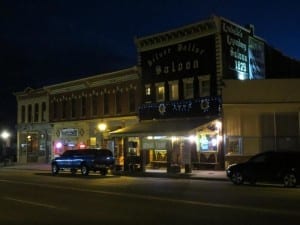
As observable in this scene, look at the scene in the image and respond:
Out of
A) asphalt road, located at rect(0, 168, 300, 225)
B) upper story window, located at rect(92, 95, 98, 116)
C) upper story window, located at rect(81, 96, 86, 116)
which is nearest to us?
asphalt road, located at rect(0, 168, 300, 225)

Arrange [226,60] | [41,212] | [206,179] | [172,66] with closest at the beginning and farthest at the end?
[41,212], [206,179], [226,60], [172,66]

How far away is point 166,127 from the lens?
118 feet

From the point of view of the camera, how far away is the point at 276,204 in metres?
15.2

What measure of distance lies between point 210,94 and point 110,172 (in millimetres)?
8689

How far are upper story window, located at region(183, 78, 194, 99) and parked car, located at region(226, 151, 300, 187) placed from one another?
528 inches

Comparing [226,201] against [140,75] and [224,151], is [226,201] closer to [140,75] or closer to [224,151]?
[224,151]

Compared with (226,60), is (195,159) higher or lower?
lower

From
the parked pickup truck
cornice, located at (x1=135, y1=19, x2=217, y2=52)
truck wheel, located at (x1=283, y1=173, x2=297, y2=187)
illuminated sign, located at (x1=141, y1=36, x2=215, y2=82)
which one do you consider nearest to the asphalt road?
truck wheel, located at (x1=283, y1=173, x2=297, y2=187)

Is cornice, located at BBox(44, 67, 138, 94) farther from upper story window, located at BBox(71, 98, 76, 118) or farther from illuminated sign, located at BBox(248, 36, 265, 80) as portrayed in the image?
illuminated sign, located at BBox(248, 36, 265, 80)

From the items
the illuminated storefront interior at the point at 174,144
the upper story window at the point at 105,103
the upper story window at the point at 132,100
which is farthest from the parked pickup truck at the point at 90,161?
the upper story window at the point at 105,103

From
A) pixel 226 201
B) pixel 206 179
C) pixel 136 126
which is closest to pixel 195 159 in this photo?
pixel 136 126

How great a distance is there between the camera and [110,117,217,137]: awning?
1347 inches

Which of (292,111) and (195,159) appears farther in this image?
(195,159)

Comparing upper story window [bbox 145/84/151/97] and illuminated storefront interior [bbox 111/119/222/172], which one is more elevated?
upper story window [bbox 145/84/151/97]
